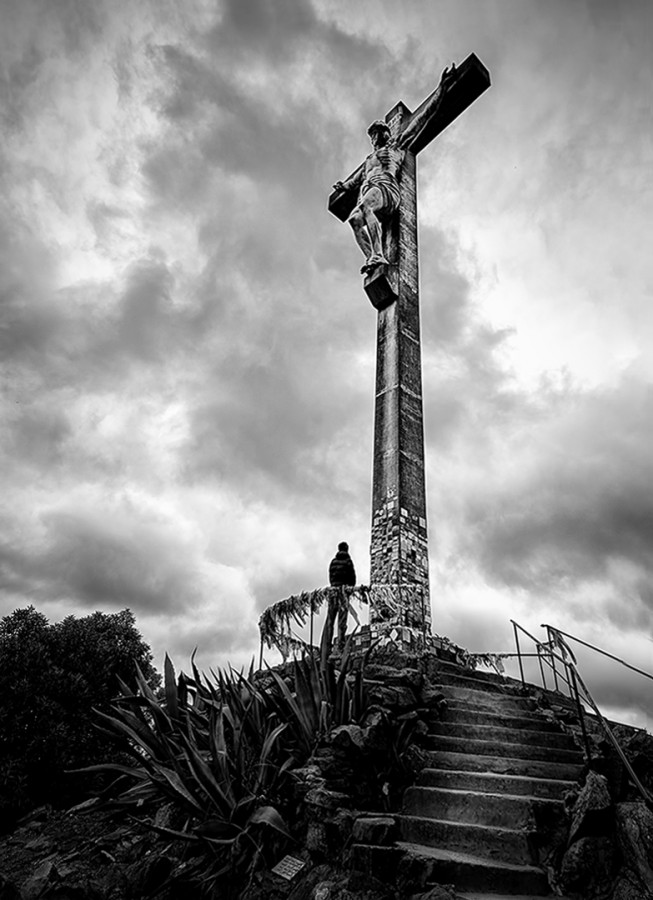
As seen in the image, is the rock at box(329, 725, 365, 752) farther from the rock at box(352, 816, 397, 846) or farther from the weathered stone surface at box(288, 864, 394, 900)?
the weathered stone surface at box(288, 864, 394, 900)

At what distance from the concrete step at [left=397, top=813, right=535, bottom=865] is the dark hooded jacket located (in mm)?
3543

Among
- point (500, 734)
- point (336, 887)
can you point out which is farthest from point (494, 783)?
point (336, 887)

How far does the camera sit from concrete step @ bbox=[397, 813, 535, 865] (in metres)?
3.34

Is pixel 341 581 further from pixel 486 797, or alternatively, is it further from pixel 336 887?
pixel 336 887

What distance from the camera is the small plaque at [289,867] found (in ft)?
10.9

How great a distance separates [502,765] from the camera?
14.0 feet

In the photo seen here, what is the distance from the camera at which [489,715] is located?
16.7 ft

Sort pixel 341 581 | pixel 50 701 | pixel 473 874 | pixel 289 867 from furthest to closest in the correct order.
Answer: pixel 341 581 → pixel 50 701 → pixel 289 867 → pixel 473 874

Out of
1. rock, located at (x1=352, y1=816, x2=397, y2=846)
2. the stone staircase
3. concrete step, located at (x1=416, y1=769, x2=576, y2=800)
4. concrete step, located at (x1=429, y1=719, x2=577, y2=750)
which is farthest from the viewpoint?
concrete step, located at (x1=429, y1=719, x2=577, y2=750)

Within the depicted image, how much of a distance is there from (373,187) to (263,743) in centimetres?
890

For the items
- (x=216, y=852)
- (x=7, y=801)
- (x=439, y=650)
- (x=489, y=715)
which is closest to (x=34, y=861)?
(x=7, y=801)

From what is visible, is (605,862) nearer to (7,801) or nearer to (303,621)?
(303,621)

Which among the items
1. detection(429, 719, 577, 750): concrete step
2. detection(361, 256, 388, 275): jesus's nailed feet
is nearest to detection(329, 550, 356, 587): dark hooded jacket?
detection(429, 719, 577, 750): concrete step

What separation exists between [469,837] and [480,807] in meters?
0.28
